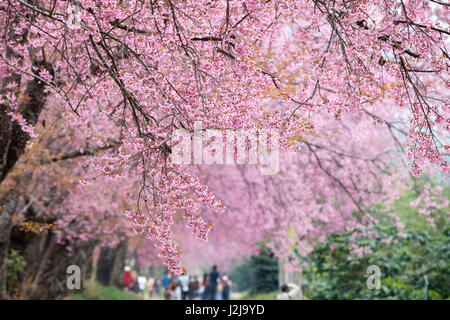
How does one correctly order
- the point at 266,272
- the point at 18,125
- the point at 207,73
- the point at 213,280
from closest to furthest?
the point at 207,73 → the point at 18,125 → the point at 213,280 → the point at 266,272

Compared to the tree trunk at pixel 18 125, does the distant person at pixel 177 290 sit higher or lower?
lower

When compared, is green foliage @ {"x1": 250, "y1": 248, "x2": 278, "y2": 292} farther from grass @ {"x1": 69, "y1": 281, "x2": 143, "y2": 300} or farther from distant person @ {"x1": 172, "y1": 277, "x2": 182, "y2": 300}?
distant person @ {"x1": 172, "y1": 277, "x2": 182, "y2": 300}

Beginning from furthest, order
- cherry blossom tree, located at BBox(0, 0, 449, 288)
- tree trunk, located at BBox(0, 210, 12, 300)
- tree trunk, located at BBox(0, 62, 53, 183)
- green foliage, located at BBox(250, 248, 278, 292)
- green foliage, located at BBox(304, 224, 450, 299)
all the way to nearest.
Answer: green foliage, located at BBox(250, 248, 278, 292) < green foliage, located at BBox(304, 224, 450, 299) < tree trunk, located at BBox(0, 210, 12, 300) < tree trunk, located at BBox(0, 62, 53, 183) < cherry blossom tree, located at BBox(0, 0, 449, 288)

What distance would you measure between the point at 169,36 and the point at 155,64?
2.13 ft

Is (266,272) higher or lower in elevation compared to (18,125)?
lower

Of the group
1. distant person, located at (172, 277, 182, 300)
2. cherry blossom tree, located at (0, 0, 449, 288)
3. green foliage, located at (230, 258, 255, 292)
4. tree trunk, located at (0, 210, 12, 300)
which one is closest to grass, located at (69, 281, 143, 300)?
distant person, located at (172, 277, 182, 300)

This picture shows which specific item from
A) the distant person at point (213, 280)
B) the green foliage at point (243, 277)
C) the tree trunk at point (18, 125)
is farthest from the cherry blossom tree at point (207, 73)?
the green foliage at point (243, 277)

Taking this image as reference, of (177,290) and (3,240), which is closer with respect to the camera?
(3,240)

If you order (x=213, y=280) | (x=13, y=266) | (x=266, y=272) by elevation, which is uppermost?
(x=13, y=266)

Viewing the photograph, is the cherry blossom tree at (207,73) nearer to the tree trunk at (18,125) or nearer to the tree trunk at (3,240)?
the tree trunk at (18,125)

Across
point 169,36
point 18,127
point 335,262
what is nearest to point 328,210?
point 335,262

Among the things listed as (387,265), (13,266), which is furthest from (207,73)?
(13,266)

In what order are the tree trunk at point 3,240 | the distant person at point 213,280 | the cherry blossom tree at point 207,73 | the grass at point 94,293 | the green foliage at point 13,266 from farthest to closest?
the grass at point 94,293 < the distant person at point 213,280 < the green foliage at point 13,266 < the tree trunk at point 3,240 < the cherry blossom tree at point 207,73

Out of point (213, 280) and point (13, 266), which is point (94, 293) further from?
point (13, 266)
